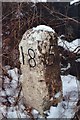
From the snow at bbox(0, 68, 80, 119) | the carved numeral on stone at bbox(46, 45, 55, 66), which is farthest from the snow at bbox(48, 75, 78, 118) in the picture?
the carved numeral on stone at bbox(46, 45, 55, 66)

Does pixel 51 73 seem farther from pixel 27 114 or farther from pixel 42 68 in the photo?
pixel 27 114

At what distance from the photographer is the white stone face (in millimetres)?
3078

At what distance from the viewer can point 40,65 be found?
309cm

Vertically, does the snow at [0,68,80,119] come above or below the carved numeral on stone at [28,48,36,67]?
below

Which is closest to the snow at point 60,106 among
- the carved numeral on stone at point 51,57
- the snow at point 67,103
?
the snow at point 67,103

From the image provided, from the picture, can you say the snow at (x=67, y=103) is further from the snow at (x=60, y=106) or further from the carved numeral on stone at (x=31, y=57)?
the carved numeral on stone at (x=31, y=57)

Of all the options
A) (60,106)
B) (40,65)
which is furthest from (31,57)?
(60,106)

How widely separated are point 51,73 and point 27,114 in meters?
0.42

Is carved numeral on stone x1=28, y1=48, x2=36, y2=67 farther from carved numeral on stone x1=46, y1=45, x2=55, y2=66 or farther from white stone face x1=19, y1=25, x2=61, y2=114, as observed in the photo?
carved numeral on stone x1=46, y1=45, x2=55, y2=66

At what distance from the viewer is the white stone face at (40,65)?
3.08 metres

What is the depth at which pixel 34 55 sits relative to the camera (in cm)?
310

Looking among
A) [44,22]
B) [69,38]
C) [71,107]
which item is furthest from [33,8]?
[71,107]

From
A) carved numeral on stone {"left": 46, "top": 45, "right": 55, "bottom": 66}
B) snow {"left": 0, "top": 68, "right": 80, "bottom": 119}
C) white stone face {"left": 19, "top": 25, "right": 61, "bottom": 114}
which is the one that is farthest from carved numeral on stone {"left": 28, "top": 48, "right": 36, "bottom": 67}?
snow {"left": 0, "top": 68, "right": 80, "bottom": 119}

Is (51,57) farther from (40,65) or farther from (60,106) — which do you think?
(60,106)
